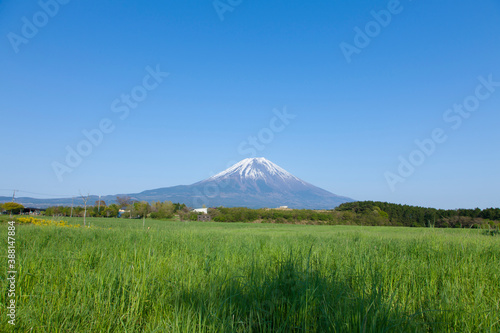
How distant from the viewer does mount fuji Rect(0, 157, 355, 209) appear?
146038 mm

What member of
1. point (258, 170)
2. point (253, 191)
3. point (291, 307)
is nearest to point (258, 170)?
point (258, 170)

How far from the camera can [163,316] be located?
7.13 ft

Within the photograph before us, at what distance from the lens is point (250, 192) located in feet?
528

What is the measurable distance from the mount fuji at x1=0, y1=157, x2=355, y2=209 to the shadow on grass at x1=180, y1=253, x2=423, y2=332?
135 meters

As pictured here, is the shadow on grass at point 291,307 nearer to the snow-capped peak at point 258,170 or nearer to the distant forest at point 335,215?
the distant forest at point 335,215

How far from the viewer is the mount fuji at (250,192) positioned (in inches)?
5750

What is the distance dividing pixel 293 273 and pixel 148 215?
56.0 meters

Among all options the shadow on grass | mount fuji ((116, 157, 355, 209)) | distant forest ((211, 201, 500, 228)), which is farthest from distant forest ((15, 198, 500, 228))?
mount fuji ((116, 157, 355, 209))

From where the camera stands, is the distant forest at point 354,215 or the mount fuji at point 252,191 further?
the mount fuji at point 252,191

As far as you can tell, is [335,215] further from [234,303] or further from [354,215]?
[234,303]

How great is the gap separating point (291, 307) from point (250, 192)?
159531 millimetres

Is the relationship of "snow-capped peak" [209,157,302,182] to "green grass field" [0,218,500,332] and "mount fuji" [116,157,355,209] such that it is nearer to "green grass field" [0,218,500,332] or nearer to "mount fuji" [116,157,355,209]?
"mount fuji" [116,157,355,209]

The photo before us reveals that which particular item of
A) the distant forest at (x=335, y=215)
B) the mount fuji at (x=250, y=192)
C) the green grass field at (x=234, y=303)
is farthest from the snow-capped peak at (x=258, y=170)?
the green grass field at (x=234, y=303)

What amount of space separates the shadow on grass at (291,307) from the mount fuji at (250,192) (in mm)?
134827
